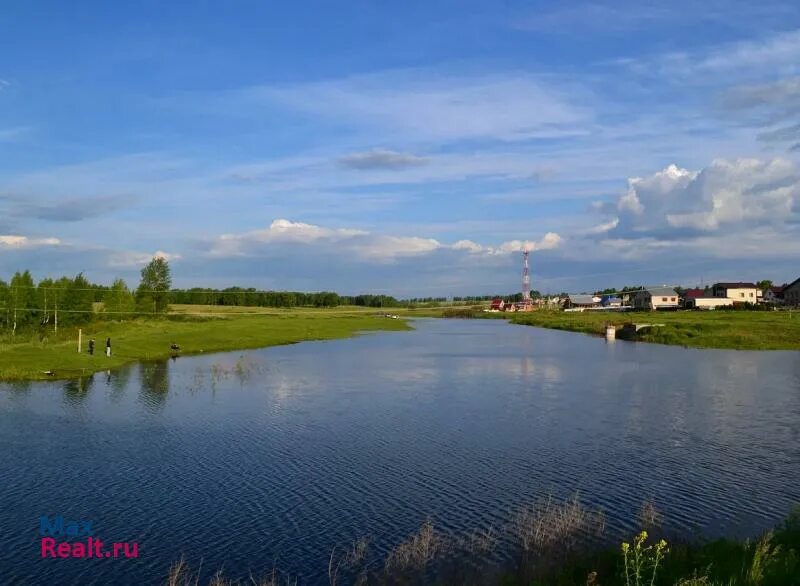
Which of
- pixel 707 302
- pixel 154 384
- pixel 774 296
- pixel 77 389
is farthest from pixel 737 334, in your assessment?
pixel 774 296

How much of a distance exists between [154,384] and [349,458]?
2636 centimetres

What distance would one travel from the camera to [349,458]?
28.2 metres

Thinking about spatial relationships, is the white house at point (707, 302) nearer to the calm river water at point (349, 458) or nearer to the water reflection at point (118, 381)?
the calm river water at point (349, 458)

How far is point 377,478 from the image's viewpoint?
2530 centimetres

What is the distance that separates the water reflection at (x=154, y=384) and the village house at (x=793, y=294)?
5523 inches

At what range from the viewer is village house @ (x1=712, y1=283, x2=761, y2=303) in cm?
17673

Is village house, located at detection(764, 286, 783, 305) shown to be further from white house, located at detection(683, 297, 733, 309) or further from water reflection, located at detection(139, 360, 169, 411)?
water reflection, located at detection(139, 360, 169, 411)

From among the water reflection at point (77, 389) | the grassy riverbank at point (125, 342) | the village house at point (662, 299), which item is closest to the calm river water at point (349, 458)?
the water reflection at point (77, 389)

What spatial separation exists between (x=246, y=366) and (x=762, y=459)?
45.0 m

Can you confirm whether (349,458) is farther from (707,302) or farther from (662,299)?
(662,299)

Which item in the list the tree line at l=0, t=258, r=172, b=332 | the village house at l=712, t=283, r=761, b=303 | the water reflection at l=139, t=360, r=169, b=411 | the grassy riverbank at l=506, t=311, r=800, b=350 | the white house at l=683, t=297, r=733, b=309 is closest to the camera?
the water reflection at l=139, t=360, r=169, b=411

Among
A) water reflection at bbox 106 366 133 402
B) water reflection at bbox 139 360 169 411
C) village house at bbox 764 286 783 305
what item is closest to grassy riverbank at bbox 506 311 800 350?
water reflection at bbox 139 360 169 411

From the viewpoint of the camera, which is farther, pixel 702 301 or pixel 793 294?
pixel 702 301

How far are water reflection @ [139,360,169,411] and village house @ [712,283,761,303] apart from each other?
155 meters
